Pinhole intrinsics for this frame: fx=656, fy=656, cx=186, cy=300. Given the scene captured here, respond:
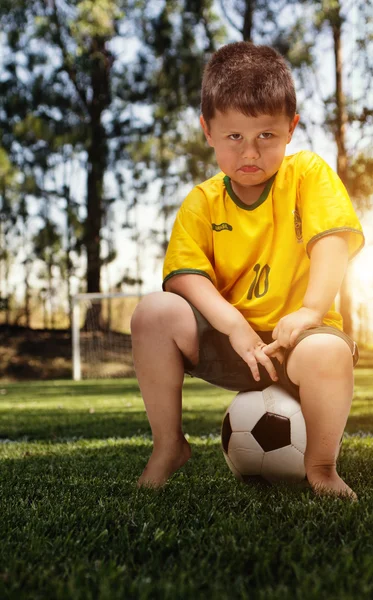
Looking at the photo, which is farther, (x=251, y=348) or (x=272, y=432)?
(x=272, y=432)

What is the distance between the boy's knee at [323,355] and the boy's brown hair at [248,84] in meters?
0.74

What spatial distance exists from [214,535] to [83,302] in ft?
51.9

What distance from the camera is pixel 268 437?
7.17 ft

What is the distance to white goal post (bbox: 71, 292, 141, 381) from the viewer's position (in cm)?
1573

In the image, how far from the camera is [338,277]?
202 cm

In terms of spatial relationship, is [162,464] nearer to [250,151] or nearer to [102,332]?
[250,151]

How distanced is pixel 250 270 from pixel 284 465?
0.65 meters

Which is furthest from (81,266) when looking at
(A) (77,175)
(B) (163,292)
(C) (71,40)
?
(B) (163,292)

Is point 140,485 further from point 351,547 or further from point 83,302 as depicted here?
point 83,302

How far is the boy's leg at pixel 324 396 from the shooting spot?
1.83 m

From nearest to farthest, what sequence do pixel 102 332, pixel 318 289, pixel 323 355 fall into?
pixel 323 355 < pixel 318 289 < pixel 102 332

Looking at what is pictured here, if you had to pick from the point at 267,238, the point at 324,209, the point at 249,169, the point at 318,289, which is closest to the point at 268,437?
the point at 318,289

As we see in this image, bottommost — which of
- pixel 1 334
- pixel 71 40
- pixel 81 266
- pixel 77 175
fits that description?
pixel 1 334

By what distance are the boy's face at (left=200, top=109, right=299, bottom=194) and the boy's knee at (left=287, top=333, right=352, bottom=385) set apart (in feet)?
1.95
